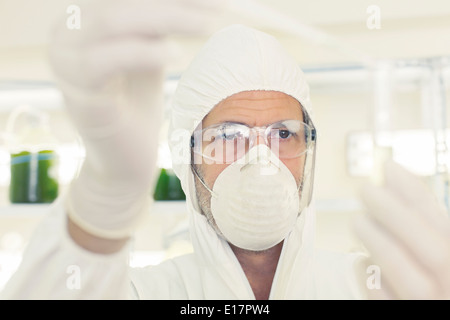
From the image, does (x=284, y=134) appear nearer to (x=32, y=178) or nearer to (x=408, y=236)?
(x=408, y=236)

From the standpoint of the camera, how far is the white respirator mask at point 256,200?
1.91 feet

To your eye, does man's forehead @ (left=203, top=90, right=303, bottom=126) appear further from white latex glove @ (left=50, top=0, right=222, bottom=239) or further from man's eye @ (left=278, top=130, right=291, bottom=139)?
white latex glove @ (left=50, top=0, right=222, bottom=239)

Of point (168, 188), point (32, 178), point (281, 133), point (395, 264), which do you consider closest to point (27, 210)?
point (32, 178)

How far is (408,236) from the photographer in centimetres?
37

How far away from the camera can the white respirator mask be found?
0.58 metres

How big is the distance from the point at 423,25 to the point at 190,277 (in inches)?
28.5

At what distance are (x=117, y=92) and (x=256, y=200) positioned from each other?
0.94 ft

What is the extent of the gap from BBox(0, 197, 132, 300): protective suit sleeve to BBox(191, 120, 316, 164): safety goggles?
271 millimetres

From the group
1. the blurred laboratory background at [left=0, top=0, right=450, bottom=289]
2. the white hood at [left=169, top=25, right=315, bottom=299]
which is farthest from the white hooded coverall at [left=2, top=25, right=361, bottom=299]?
the blurred laboratory background at [left=0, top=0, right=450, bottom=289]

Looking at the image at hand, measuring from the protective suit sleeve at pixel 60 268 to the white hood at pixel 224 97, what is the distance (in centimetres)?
27

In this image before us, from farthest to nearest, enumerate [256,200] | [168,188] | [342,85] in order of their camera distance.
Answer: [168,188]
[342,85]
[256,200]

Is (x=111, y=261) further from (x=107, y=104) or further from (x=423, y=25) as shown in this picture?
(x=423, y=25)
